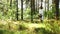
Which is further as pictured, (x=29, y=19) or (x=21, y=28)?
(x=29, y=19)

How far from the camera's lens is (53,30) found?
852cm

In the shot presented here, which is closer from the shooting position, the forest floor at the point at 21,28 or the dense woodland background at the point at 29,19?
the forest floor at the point at 21,28

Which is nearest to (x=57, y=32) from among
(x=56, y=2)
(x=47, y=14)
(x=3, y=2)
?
(x=56, y=2)

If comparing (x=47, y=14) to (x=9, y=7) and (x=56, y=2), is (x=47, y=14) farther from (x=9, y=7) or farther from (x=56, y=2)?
(x=9, y=7)

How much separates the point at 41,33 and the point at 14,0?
15.0m

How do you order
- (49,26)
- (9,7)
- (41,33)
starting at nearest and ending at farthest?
(41,33) → (49,26) → (9,7)

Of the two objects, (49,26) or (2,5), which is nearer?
(49,26)

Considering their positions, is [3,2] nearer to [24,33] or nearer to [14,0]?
[14,0]

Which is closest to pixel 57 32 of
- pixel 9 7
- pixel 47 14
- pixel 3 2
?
pixel 47 14

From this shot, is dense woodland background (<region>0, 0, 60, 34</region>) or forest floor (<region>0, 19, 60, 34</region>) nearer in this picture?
forest floor (<region>0, 19, 60, 34</region>)

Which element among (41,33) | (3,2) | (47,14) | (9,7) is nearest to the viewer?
(41,33)

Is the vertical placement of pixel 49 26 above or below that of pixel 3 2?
below

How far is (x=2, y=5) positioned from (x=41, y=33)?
57.7 feet

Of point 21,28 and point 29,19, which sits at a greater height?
point 21,28
